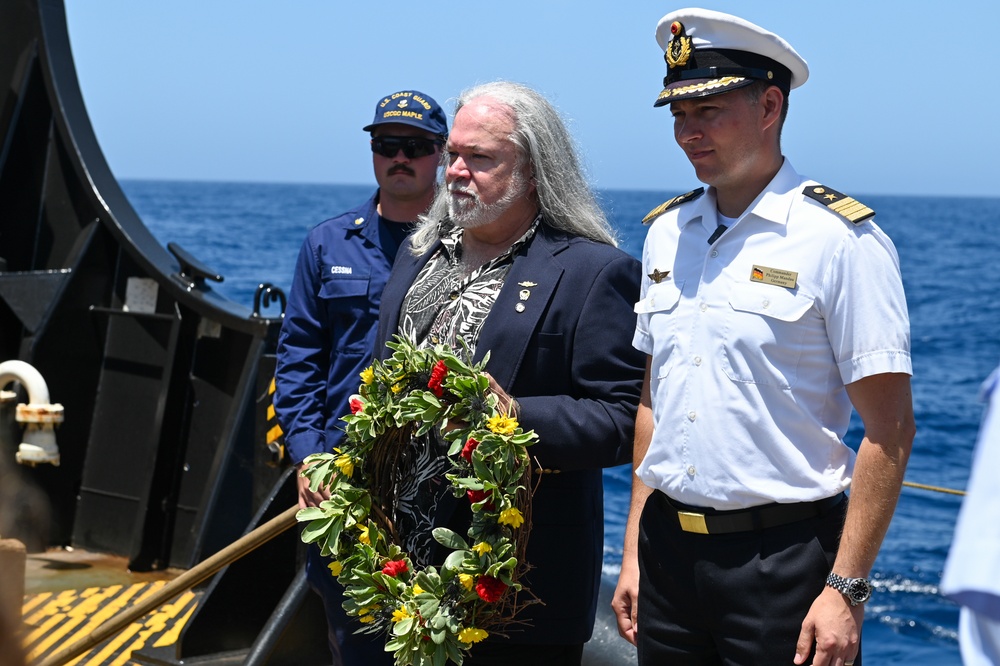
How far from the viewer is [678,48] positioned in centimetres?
277

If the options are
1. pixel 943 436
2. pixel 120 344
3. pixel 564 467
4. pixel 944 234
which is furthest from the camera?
pixel 944 234

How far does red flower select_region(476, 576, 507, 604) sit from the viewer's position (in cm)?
273

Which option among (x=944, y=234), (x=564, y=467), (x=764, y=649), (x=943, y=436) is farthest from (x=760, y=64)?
(x=944, y=234)

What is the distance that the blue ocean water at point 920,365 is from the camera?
11766 mm

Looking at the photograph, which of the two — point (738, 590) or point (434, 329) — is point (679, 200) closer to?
point (434, 329)

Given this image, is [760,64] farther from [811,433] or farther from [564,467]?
[564,467]

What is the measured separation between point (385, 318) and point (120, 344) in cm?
378

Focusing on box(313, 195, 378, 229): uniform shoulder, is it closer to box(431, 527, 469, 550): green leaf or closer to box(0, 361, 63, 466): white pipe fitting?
box(431, 527, 469, 550): green leaf

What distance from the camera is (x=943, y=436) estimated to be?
20391 mm

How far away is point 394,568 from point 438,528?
0.46 ft

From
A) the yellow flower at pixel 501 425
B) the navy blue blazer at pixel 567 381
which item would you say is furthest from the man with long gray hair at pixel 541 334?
the yellow flower at pixel 501 425

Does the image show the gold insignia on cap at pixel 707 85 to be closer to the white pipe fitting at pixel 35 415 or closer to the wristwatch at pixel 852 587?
the wristwatch at pixel 852 587

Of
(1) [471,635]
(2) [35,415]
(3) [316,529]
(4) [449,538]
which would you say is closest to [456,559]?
(4) [449,538]

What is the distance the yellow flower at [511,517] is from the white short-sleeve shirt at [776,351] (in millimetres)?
310
